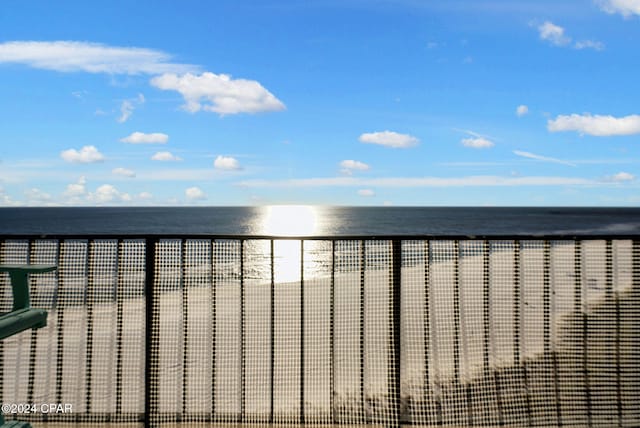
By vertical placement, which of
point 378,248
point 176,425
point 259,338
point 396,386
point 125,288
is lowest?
point 176,425

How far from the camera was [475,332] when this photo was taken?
396 centimetres

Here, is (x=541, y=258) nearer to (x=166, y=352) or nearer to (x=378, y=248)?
(x=378, y=248)

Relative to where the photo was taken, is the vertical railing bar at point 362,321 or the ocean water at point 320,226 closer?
the vertical railing bar at point 362,321

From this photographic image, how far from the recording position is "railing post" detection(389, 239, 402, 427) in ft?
11.5

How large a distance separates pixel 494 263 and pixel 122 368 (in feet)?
10.1

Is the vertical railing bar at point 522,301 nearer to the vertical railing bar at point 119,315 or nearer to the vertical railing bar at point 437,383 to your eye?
the vertical railing bar at point 437,383

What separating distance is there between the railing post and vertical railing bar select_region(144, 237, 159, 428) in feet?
5.79

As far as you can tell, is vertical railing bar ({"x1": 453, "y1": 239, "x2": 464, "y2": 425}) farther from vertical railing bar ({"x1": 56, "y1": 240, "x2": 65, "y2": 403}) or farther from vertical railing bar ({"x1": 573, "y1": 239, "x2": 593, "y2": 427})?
vertical railing bar ({"x1": 56, "y1": 240, "x2": 65, "y2": 403})

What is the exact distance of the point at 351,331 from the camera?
390 cm

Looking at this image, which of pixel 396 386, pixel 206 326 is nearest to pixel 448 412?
pixel 396 386

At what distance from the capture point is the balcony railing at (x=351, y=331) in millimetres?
3619

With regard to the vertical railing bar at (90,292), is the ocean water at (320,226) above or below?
above

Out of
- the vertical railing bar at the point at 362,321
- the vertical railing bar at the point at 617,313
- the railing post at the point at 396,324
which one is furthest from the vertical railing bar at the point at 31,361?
the vertical railing bar at the point at 617,313

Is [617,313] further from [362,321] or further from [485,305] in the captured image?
[362,321]
